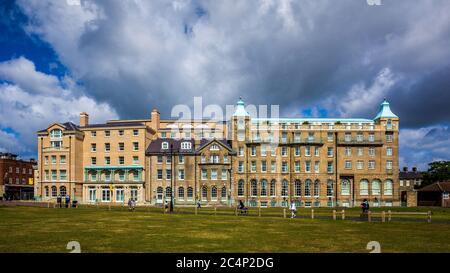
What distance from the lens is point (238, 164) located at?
72938 millimetres

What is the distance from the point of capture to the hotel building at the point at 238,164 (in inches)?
2859

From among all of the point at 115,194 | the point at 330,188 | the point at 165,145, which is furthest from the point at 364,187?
the point at 115,194

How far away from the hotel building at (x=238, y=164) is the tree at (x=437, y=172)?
106ft

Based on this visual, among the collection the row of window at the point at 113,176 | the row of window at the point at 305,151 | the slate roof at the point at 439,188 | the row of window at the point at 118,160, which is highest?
the row of window at the point at 305,151

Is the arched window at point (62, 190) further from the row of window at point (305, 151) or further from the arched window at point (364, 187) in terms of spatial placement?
the arched window at point (364, 187)

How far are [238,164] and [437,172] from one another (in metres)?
61.2

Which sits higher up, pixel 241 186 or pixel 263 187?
pixel 241 186

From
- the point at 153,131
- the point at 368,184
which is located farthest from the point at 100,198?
the point at 368,184

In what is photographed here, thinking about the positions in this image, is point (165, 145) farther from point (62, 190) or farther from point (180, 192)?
point (62, 190)

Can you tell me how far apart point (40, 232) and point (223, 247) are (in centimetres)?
1165

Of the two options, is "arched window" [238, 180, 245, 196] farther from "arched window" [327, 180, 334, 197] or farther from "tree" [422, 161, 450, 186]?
"tree" [422, 161, 450, 186]

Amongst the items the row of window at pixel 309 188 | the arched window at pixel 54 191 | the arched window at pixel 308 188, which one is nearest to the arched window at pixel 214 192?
the row of window at pixel 309 188

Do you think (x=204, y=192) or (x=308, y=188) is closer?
(x=204, y=192)

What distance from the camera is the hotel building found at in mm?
72625
